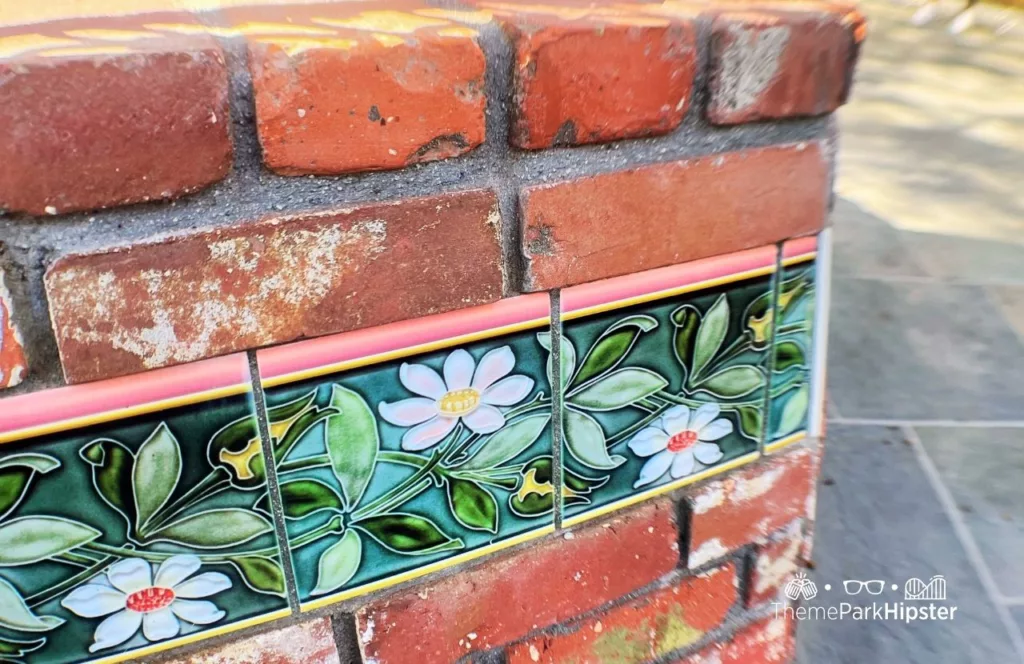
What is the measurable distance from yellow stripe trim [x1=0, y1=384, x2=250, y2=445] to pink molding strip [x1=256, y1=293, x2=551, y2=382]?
0.02 meters

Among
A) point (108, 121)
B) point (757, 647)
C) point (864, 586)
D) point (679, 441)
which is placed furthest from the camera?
point (864, 586)

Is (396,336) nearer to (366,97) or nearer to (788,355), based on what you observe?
(366,97)

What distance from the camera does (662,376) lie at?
1.62 ft

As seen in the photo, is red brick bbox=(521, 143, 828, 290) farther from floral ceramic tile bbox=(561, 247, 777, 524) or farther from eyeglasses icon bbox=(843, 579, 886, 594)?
eyeglasses icon bbox=(843, 579, 886, 594)

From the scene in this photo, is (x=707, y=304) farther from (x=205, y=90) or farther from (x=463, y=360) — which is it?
(x=205, y=90)

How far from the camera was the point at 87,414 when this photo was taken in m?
0.35

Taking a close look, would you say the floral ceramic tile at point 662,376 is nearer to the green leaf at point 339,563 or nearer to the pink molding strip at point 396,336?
the pink molding strip at point 396,336

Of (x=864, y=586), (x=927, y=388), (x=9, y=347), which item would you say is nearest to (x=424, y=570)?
(x=9, y=347)

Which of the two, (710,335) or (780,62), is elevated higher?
(780,62)

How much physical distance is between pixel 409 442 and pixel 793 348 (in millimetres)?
270

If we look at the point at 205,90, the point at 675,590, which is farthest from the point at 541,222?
the point at 675,590

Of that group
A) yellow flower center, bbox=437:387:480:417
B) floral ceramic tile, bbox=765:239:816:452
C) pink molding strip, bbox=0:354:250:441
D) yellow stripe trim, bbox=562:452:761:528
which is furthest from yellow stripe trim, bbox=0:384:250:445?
floral ceramic tile, bbox=765:239:816:452

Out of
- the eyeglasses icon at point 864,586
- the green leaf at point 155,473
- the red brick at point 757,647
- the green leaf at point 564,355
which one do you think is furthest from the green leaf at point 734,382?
the eyeglasses icon at point 864,586

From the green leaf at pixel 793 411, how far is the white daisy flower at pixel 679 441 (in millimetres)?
47
